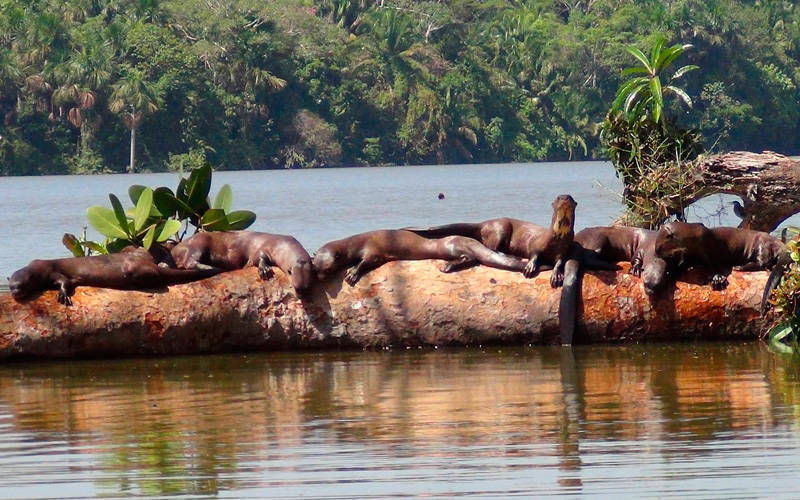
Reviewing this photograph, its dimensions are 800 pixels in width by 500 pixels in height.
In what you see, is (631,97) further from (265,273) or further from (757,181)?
(265,273)

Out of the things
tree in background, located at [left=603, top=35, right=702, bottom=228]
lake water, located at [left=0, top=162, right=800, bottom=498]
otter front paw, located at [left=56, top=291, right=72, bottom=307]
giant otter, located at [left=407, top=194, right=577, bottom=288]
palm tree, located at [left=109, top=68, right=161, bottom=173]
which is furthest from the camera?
palm tree, located at [left=109, top=68, right=161, bottom=173]

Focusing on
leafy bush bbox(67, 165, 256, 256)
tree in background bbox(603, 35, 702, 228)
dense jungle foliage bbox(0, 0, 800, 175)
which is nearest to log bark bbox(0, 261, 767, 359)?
leafy bush bbox(67, 165, 256, 256)

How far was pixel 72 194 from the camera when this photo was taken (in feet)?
184

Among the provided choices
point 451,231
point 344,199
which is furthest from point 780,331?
point 344,199

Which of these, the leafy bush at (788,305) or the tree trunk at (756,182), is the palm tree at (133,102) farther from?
the leafy bush at (788,305)

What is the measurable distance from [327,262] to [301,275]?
27 cm

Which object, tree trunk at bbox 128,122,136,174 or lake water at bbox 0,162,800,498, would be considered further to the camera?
tree trunk at bbox 128,122,136,174

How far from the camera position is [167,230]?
1359 cm

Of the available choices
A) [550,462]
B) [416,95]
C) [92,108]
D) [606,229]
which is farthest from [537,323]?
[416,95]

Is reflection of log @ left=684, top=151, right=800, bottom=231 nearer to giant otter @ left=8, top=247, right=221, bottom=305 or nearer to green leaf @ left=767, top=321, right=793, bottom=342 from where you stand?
green leaf @ left=767, top=321, right=793, bottom=342

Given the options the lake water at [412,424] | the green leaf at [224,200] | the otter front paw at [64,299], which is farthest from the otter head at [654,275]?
the otter front paw at [64,299]

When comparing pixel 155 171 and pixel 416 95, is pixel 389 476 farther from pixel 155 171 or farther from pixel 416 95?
pixel 416 95

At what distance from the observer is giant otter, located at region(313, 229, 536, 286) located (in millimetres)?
12977

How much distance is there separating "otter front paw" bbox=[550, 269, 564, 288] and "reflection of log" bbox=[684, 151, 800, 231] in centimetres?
372
